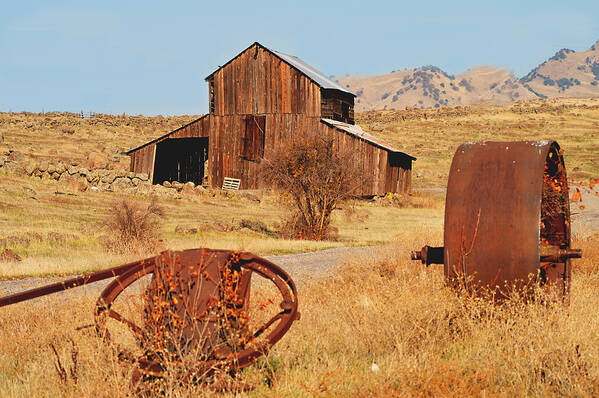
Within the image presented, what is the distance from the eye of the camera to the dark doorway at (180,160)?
3819 centimetres

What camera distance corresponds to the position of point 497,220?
229 inches

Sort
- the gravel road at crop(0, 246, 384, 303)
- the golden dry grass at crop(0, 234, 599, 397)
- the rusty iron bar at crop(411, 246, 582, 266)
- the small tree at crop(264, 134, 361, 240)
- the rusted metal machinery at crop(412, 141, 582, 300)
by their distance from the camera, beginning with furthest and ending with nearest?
the small tree at crop(264, 134, 361, 240) < the gravel road at crop(0, 246, 384, 303) < the rusty iron bar at crop(411, 246, 582, 266) < the rusted metal machinery at crop(412, 141, 582, 300) < the golden dry grass at crop(0, 234, 599, 397)

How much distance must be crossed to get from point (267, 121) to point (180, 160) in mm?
9693

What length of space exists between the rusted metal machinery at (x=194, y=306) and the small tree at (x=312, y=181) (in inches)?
618

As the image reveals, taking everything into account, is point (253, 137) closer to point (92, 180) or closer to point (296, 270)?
point (92, 180)

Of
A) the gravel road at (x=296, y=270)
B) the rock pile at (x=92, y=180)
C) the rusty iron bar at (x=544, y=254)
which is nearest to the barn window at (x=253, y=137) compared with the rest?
the rock pile at (x=92, y=180)

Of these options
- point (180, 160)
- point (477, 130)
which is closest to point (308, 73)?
point (180, 160)

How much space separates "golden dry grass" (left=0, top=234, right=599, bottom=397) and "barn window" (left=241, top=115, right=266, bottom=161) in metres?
26.6

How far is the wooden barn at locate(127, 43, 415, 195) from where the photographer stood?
106 ft

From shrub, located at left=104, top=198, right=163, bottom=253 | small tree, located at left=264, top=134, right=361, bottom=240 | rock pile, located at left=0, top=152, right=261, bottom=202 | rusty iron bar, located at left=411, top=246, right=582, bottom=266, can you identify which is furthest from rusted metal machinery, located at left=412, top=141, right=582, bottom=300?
rock pile, located at left=0, top=152, right=261, bottom=202

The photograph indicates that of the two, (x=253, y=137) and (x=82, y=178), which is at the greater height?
(x=253, y=137)

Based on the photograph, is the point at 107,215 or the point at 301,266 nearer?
the point at 301,266

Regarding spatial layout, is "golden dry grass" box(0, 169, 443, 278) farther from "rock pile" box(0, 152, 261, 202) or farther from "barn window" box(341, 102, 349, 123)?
"barn window" box(341, 102, 349, 123)

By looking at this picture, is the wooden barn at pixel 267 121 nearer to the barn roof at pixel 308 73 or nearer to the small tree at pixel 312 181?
the barn roof at pixel 308 73
